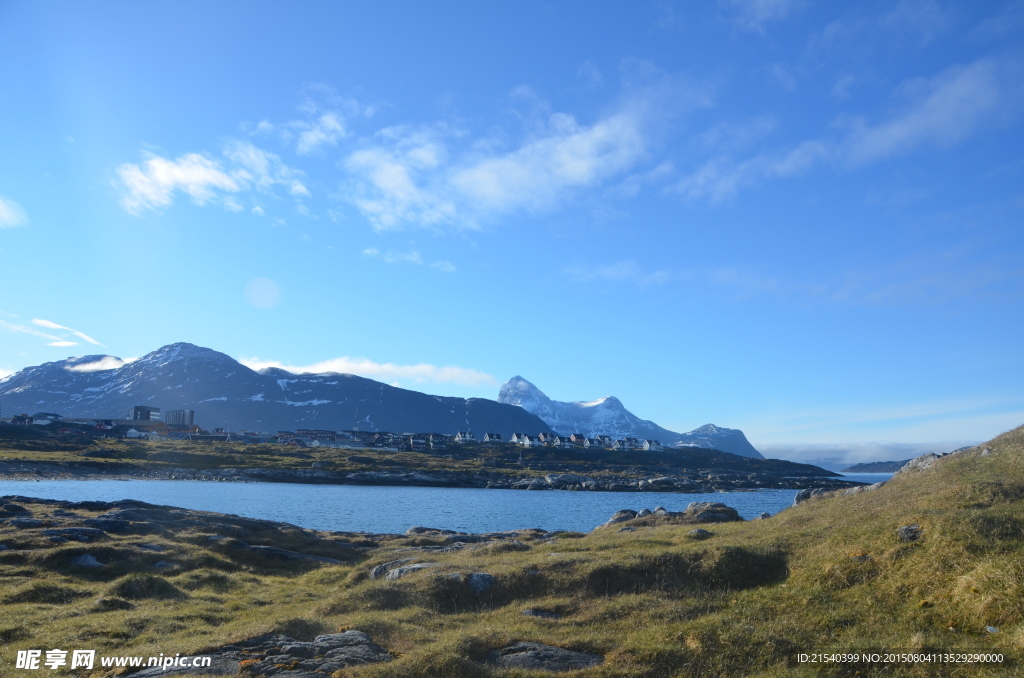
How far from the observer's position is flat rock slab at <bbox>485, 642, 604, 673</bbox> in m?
15.4

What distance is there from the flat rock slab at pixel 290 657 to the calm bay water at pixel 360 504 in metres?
56.3

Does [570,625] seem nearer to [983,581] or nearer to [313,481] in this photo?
[983,581]

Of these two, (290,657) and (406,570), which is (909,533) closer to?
(406,570)

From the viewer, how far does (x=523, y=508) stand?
110m

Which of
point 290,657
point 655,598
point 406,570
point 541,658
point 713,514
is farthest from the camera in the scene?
point 713,514

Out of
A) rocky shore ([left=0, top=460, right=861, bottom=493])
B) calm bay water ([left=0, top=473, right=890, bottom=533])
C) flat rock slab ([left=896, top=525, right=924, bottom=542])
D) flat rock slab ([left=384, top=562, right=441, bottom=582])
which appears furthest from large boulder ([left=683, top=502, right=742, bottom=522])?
rocky shore ([left=0, top=460, right=861, bottom=493])

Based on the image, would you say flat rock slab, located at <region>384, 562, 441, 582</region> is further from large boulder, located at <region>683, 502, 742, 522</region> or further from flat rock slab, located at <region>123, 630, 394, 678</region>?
large boulder, located at <region>683, 502, 742, 522</region>

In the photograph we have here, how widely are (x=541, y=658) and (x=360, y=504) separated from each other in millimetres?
97809

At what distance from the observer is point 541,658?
51.9ft

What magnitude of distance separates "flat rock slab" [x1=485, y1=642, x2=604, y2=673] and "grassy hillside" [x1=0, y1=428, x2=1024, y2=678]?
1.24 ft

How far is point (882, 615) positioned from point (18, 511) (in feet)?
197

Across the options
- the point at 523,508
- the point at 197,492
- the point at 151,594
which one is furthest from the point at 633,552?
the point at 197,492

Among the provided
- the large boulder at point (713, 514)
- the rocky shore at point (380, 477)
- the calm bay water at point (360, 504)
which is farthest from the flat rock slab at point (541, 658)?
the rocky shore at point (380, 477)

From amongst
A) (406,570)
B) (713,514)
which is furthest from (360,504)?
(406,570)
